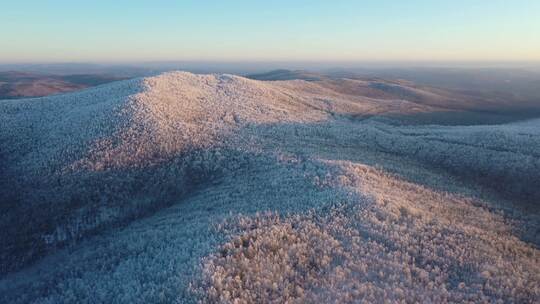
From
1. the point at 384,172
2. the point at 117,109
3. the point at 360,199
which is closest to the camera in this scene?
the point at 360,199

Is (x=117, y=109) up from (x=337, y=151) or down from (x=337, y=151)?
up

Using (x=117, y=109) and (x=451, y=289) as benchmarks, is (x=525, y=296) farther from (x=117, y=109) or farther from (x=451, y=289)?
(x=117, y=109)

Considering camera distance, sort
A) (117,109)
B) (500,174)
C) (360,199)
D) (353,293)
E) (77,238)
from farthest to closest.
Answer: (117,109) → (500,174) → (77,238) → (360,199) → (353,293)

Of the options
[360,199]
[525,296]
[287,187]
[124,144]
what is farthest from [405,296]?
[124,144]

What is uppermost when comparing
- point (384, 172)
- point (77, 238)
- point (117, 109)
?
point (117, 109)

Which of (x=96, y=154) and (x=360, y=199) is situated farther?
(x=96, y=154)

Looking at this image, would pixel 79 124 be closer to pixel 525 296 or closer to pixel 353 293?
pixel 353 293
